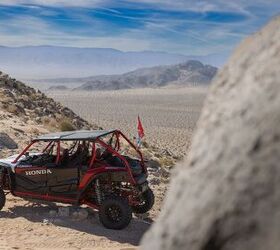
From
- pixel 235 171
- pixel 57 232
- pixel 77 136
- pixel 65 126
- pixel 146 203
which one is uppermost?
pixel 235 171

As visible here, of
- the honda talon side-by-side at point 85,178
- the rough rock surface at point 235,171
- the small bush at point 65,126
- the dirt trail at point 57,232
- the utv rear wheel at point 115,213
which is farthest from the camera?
the small bush at point 65,126

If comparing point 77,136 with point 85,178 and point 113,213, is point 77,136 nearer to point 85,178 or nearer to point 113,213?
point 85,178

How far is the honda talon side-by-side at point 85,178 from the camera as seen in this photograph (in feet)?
32.2

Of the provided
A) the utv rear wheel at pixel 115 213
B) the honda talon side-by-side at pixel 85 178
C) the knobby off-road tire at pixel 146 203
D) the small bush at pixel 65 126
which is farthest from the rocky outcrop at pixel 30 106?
the utv rear wheel at pixel 115 213

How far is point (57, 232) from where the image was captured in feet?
31.7

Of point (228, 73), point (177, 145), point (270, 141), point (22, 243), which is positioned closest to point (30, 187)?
point (22, 243)

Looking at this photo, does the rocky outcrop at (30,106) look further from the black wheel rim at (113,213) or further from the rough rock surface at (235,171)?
the rough rock surface at (235,171)

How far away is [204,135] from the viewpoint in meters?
2.93

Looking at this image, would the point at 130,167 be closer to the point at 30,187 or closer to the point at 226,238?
the point at 30,187

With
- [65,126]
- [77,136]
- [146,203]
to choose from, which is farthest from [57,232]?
[65,126]

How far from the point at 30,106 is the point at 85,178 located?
61.2 ft

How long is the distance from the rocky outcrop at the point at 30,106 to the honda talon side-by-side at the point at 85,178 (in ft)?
43.3

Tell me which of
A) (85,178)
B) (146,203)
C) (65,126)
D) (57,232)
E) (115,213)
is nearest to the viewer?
(57,232)

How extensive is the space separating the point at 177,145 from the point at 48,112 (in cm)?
926
